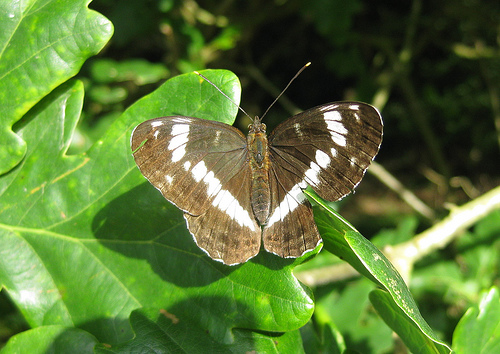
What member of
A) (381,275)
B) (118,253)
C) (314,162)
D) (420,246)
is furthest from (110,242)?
(420,246)

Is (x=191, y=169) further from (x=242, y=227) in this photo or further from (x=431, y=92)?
(x=431, y=92)

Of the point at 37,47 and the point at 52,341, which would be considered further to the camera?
the point at 37,47

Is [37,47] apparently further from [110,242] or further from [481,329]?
[481,329]

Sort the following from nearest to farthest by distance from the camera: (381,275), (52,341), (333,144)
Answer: (381,275) → (52,341) → (333,144)

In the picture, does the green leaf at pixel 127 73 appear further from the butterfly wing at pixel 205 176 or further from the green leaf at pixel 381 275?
the green leaf at pixel 381 275

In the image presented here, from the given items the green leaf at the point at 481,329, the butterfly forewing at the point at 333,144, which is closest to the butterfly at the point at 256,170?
the butterfly forewing at the point at 333,144

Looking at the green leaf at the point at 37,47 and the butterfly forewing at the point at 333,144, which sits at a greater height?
the green leaf at the point at 37,47

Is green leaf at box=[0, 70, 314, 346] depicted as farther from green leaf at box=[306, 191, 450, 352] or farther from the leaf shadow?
green leaf at box=[306, 191, 450, 352]

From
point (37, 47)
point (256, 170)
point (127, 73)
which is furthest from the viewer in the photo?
point (127, 73)
